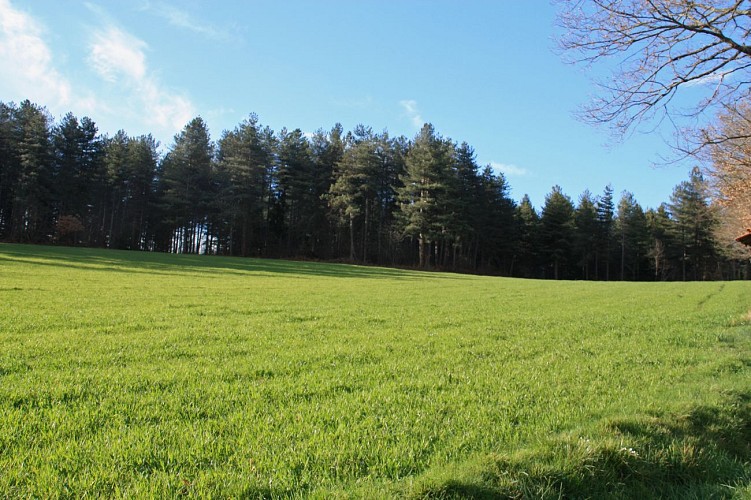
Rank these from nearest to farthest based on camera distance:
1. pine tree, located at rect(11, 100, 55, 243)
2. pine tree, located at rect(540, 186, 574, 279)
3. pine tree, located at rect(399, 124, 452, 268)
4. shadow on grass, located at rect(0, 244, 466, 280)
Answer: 1. shadow on grass, located at rect(0, 244, 466, 280)
2. pine tree, located at rect(11, 100, 55, 243)
3. pine tree, located at rect(399, 124, 452, 268)
4. pine tree, located at rect(540, 186, 574, 279)

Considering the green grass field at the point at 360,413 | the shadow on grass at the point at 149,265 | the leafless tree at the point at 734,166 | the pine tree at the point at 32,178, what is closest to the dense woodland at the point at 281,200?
the pine tree at the point at 32,178

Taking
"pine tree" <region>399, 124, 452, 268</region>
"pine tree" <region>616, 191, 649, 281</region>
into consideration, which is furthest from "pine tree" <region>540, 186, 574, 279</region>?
"pine tree" <region>399, 124, 452, 268</region>

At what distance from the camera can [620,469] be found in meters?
3.24

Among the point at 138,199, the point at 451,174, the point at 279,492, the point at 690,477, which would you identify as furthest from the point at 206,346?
the point at 138,199

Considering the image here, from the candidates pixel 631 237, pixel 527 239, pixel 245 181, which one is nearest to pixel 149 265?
pixel 245 181

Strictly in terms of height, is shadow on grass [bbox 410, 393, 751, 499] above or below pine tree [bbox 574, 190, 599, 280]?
below

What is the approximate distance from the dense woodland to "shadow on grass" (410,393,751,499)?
158 feet

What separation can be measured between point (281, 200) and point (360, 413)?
59.3m

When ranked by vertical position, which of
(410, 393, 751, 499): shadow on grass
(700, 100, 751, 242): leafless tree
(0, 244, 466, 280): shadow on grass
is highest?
(700, 100, 751, 242): leafless tree

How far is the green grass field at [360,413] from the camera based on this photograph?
279 centimetres

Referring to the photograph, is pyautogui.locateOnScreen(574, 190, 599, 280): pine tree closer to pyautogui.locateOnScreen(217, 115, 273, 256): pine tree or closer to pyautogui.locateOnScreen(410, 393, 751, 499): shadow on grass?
pyautogui.locateOnScreen(217, 115, 273, 256): pine tree

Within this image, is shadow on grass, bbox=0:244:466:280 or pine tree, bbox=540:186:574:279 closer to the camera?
shadow on grass, bbox=0:244:466:280

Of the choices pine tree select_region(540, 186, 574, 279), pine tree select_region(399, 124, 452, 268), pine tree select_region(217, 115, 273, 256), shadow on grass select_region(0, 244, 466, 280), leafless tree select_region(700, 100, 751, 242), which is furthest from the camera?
pine tree select_region(540, 186, 574, 279)

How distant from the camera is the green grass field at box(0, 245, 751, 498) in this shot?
2787mm
